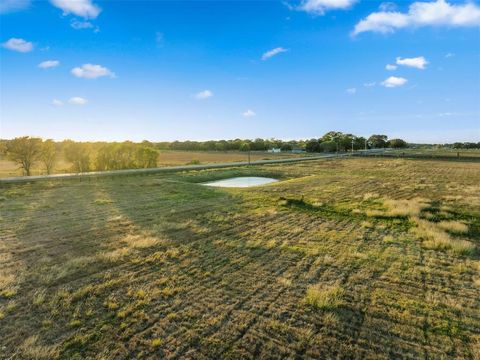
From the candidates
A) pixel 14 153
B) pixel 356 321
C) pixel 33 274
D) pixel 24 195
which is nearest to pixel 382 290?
pixel 356 321

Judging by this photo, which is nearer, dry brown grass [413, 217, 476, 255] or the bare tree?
dry brown grass [413, 217, 476, 255]

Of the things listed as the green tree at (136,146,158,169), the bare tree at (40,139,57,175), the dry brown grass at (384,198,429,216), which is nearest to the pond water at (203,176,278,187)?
the dry brown grass at (384,198,429,216)

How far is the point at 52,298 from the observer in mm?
7621

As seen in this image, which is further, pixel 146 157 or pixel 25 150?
pixel 146 157

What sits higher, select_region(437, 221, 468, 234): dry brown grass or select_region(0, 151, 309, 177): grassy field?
select_region(0, 151, 309, 177): grassy field

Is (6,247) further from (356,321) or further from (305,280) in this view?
(356,321)

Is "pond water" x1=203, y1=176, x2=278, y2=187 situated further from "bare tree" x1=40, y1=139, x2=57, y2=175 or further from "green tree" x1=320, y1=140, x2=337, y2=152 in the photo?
"green tree" x1=320, y1=140, x2=337, y2=152

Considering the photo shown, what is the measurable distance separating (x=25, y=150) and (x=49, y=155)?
3.68 meters

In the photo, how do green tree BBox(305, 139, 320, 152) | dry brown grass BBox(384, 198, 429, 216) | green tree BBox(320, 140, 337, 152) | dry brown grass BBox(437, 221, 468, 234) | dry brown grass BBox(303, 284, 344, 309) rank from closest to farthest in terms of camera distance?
dry brown grass BBox(303, 284, 344, 309)
dry brown grass BBox(437, 221, 468, 234)
dry brown grass BBox(384, 198, 429, 216)
green tree BBox(320, 140, 337, 152)
green tree BBox(305, 139, 320, 152)

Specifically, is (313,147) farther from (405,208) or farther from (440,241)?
(440,241)

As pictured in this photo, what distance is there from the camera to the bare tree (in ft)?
153

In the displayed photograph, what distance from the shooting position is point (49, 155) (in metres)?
47.6

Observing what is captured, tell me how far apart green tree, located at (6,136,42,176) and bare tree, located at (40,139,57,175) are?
0.80 meters

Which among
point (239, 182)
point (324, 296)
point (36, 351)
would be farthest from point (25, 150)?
point (324, 296)
